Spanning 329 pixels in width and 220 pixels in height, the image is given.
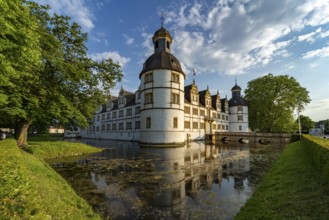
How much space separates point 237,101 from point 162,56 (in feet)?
112

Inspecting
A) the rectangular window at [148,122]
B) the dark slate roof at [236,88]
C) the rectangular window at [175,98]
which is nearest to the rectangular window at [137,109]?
the rectangular window at [148,122]

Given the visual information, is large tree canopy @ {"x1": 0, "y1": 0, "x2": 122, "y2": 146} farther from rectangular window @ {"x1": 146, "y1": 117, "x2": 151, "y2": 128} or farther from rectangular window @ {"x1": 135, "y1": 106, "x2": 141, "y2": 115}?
rectangular window @ {"x1": 135, "y1": 106, "x2": 141, "y2": 115}

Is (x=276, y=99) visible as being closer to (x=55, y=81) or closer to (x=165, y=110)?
(x=165, y=110)

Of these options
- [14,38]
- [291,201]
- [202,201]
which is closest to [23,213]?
[202,201]

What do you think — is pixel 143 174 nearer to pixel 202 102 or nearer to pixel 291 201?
pixel 291 201

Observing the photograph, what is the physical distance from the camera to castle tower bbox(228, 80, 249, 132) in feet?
186

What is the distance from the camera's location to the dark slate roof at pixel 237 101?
57206 millimetres

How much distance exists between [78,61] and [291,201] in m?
19.1

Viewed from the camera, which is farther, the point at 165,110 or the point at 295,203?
the point at 165,110

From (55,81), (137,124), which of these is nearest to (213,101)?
(137,124)

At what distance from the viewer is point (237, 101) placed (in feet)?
191

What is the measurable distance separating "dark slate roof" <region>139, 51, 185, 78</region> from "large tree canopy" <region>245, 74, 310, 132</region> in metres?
26.1

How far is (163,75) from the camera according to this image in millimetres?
32281

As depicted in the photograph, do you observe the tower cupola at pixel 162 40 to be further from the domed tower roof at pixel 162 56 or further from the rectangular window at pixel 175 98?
the rectangular window at pixel 175 98
